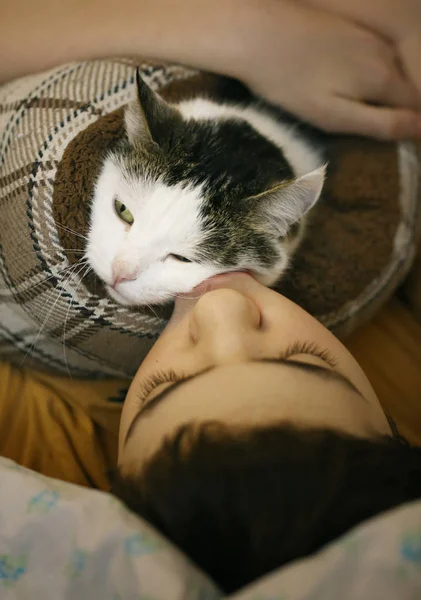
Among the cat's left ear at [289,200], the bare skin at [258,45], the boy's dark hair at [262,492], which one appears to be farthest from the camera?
the bare skin at [258,45]

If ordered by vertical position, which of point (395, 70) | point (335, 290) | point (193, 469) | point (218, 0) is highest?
point (218, 0)

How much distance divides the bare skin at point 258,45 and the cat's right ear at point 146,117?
168mm

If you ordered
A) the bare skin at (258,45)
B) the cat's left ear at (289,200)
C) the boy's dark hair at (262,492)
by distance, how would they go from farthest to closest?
the bare skin at (258,45)
the cat's left ear at (289,200)
the boy's dark hair at (262,492)

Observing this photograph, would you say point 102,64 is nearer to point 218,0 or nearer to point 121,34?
point 121,34

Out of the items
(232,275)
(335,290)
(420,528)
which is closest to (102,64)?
(232,275)

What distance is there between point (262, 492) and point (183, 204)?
18.6 inches

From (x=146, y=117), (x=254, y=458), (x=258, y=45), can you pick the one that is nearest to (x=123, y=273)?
(x=146, y=117)

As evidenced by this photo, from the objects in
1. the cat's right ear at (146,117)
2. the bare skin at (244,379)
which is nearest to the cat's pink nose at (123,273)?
the bare skin at (244,379)

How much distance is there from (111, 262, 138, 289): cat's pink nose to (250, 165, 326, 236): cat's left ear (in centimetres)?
24

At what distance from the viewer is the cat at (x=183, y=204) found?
0.71 metres

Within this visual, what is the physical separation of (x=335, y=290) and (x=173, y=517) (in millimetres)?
587

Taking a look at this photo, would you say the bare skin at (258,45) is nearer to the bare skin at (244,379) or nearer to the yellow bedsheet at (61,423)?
the bare skin at (244,379)

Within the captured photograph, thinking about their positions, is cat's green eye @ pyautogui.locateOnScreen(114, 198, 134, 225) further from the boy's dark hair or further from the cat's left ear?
the boy's dark hair

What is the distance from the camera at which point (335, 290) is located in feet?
2.90
